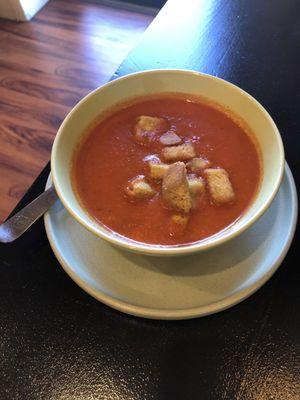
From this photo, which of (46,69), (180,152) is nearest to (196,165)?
(180,152)

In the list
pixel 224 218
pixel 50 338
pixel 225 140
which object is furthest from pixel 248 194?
pixel 50 338

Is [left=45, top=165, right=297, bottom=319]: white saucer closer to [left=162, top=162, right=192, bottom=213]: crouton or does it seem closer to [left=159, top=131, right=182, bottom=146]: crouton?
[left=162, top=162, right=192, bottom=213]: crouton

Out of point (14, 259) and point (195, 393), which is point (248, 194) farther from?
point (14, 259)

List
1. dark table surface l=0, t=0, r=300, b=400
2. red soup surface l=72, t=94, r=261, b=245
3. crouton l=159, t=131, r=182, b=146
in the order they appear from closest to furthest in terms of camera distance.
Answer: dark table surface l=0, t=0, r=300, b=400
red soup surface l=72, t=94, r=261, b=245
crouton l=159, t=131, r=182, b=146

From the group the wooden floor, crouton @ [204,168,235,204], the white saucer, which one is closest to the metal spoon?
the white saucer

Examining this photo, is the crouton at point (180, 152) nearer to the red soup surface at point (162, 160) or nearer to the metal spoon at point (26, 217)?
the red soup surface at point (162, 160)

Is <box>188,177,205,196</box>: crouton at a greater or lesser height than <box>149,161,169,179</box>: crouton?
lesser
